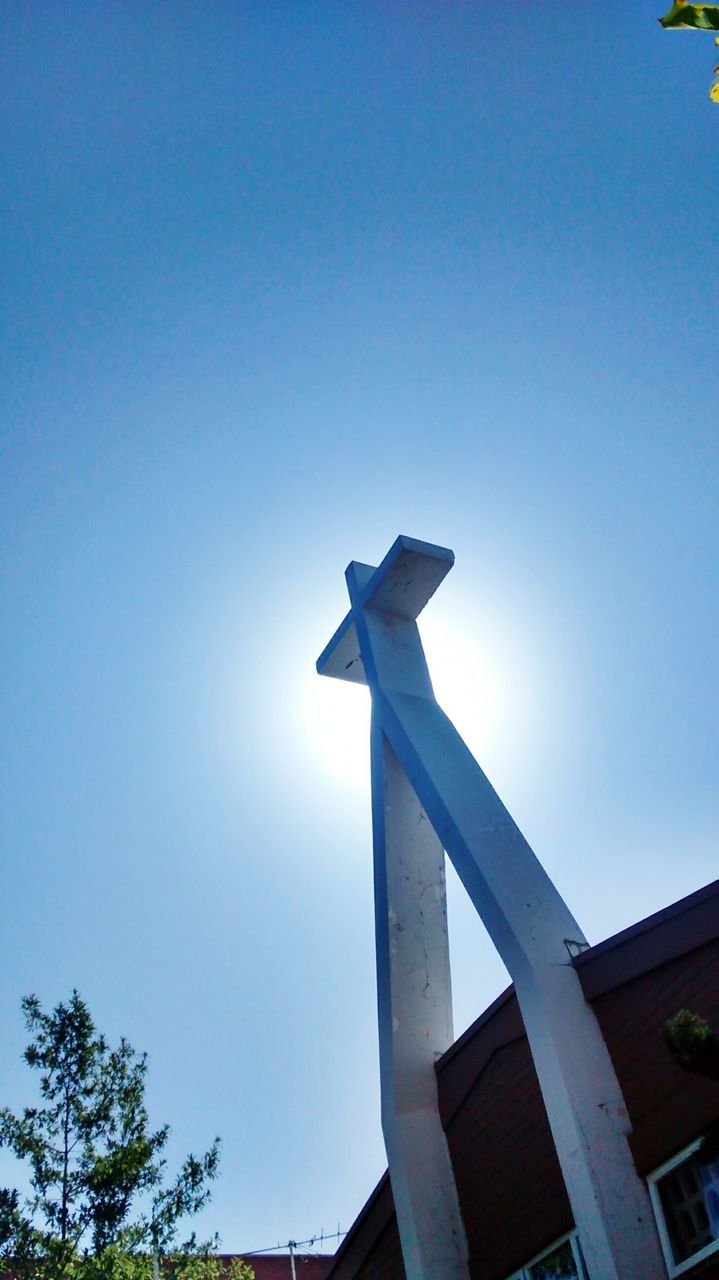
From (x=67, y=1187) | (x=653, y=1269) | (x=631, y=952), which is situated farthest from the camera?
(x=67, y=1187)

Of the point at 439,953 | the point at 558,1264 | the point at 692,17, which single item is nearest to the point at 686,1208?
the point at 558,1264

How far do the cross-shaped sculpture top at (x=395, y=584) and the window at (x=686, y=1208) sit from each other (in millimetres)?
6430

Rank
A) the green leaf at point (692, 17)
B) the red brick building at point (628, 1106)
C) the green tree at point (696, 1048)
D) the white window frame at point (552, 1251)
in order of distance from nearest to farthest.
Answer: the green leaf at point (692, 17) → the green tree at point (696, 1048) → the red brick building at point (628, 1106) → the white window frame at point (552, 1251)

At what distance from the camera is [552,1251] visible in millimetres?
7062

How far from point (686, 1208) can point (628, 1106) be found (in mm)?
660

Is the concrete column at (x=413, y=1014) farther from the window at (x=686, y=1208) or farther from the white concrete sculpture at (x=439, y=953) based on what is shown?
the window at (x=686, y=1208)

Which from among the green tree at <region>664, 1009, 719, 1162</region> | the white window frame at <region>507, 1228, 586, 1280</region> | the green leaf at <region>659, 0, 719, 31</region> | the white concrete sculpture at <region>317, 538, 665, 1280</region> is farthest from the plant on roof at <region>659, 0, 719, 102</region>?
the white window frame at <region>507, 1228, 586, 1280</region>

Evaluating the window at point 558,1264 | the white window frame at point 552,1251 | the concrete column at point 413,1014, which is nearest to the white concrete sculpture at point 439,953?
the concrete column at point 413,1014

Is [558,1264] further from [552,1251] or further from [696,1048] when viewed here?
→ [696,1048]

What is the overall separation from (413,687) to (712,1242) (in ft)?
19.0

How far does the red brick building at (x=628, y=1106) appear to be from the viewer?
19.5ft

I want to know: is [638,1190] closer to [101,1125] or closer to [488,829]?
[488,829]

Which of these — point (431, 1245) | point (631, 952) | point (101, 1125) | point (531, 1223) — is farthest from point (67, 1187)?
point (631, 952)

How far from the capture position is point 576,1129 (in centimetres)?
595
